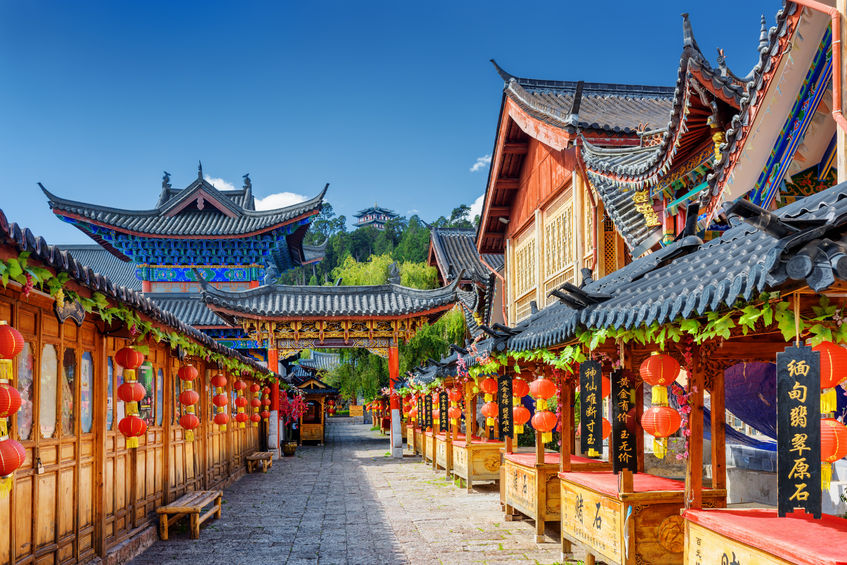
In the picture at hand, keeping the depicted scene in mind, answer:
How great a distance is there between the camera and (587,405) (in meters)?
7.09

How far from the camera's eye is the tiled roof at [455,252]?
90.2 ft

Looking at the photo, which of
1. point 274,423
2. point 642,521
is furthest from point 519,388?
point 274,423

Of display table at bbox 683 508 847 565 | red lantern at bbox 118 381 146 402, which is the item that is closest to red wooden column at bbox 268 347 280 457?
red lantern at bbox 118 381 146 402

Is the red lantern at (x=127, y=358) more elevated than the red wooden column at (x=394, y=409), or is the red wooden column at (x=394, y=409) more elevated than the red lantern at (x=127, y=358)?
the red lantern at (x=127, y=358)

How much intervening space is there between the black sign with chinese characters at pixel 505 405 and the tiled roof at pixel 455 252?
1509cm

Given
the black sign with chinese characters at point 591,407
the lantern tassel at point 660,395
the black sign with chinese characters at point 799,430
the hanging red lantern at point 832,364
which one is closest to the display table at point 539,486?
the black sign with chinese characters at point 591,407

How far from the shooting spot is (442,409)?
Result: 1731 centimetres

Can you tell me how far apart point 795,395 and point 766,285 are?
62 cm

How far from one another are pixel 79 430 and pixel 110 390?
107cm

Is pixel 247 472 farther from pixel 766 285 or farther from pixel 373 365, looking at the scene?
pixel 766 285

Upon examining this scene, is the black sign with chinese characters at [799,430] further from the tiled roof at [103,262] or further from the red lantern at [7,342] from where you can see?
the tiled roof at [103,262]

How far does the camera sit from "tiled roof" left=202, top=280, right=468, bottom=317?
21606 millimetres

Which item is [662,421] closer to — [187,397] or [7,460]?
[7,460]

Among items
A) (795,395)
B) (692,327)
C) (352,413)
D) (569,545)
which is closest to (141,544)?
(569,545)
